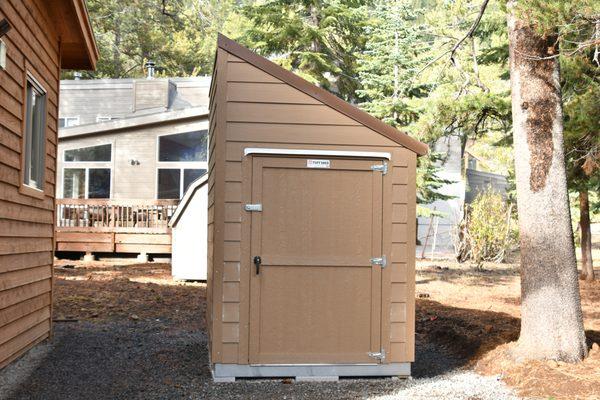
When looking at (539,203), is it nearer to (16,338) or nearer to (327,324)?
(327,324)

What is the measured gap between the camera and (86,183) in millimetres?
20266

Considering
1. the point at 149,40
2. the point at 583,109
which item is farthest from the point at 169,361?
the point at 149,40

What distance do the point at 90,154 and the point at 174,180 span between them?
2.56 m

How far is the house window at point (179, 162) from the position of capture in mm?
19547

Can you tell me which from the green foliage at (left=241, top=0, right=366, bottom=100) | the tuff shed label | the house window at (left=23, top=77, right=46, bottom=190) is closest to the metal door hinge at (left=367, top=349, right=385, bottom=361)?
the tuff shed label

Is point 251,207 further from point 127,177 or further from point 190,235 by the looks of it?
point 127,177

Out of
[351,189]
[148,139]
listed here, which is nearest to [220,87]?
[351,189]

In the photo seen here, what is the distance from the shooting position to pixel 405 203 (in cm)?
682

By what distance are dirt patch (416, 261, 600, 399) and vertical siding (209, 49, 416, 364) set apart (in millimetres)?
1094

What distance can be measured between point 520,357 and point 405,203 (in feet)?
6.13

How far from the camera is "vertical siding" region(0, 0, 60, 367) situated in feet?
21.1

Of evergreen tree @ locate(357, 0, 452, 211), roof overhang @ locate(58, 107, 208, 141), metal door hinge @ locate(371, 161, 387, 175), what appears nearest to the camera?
metal door hinge @ locate(371, 161, 387, 175)

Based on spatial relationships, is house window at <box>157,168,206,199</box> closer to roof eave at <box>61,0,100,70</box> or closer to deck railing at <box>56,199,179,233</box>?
deck railing at <box>56,199,179,233</box>

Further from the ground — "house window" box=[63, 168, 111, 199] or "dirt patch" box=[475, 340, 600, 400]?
"house window" box=[63, 168, 111, 199]
